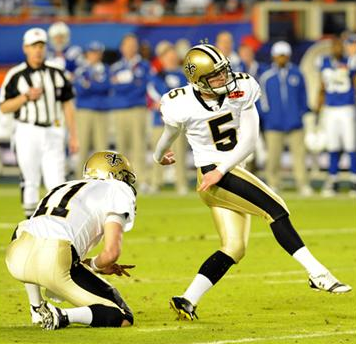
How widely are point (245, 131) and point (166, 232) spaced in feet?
16.0

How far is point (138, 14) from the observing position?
21.4m

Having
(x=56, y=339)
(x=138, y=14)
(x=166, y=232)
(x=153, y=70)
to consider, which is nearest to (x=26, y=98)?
(x=166, y=232)

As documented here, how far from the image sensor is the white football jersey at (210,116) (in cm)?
735

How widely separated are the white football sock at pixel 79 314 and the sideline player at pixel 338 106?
31.0 feet

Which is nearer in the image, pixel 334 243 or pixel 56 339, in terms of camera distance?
pixel 56 339

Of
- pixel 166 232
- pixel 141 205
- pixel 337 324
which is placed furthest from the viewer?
pixel 141 205

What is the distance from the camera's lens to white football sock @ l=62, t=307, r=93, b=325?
6.65 metres

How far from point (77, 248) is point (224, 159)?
1.17m

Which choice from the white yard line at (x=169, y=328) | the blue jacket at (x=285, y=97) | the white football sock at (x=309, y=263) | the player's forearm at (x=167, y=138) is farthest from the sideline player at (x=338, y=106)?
the white yard line at (x=169, y=328)

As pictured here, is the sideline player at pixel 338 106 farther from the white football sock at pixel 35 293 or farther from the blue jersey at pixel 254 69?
the white football sock at pixel 35 293

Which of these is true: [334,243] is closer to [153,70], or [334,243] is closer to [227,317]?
[227,317]

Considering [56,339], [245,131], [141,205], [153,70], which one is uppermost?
Answer: [245,131]

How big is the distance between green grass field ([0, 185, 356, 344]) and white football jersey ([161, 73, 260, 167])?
0.92 m

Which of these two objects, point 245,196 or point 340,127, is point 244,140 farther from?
point 340,127
